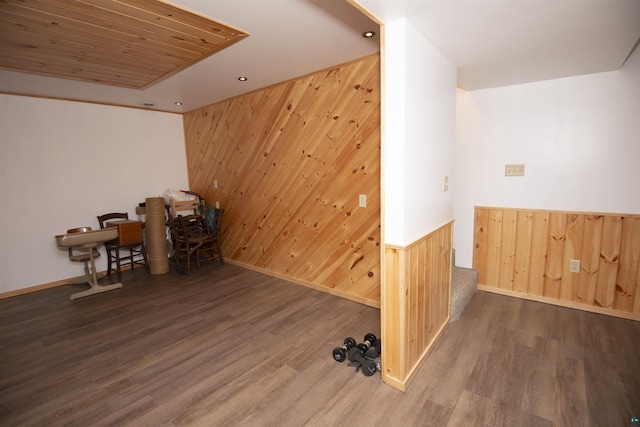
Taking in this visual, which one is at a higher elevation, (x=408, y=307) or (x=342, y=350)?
(x=408, y=307)

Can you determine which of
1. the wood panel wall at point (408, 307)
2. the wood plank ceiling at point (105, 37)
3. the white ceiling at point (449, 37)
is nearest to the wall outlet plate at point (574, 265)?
the wood panel wall at point (408, 307)

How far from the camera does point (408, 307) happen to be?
2.03 m

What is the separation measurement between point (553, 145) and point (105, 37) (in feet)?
13.4

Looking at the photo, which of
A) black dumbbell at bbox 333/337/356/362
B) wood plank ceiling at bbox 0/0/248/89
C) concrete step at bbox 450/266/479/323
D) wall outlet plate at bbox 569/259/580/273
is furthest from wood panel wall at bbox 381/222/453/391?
wood plank ceiling at bbox 0/0/248/89

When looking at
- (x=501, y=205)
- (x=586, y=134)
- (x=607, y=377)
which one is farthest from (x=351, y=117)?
(x=607, y=377)

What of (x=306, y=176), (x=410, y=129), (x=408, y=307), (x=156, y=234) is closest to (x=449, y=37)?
(x=410, y=129)

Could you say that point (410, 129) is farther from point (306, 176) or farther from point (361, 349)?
point (306, 176)

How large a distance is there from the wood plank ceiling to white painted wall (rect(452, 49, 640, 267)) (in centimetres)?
268

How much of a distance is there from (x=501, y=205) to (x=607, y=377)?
178 centimetres

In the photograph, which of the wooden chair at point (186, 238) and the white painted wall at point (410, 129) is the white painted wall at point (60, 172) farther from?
the white painted wall at point (410, 129)

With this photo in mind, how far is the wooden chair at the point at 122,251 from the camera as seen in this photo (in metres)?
4.34

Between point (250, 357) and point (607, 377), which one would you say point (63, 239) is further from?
point (607, 377)

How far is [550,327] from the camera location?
2.71 m

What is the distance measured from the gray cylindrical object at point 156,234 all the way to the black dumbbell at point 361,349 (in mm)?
3438
